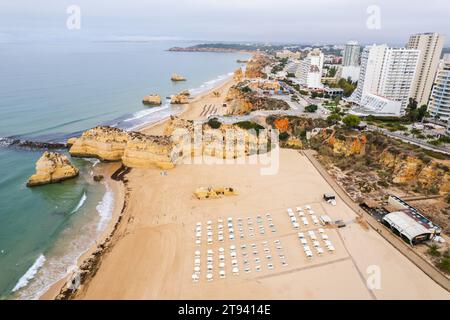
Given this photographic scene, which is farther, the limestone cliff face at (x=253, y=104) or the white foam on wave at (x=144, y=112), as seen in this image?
the white foam on wave at (x=144, y=112)

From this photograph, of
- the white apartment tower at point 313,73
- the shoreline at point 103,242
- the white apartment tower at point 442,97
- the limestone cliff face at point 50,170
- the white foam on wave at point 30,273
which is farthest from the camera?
the white apartment tower at point 313,73

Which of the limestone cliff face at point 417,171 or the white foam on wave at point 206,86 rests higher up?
the limestone cliff face at point 417,171

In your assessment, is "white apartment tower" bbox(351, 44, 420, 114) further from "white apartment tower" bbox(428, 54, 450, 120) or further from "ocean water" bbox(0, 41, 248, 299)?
"ocean water" bbox(0, 41, 248, 299)

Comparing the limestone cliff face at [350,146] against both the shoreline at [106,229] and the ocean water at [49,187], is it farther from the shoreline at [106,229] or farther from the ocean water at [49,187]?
the ocean water at [49,187]

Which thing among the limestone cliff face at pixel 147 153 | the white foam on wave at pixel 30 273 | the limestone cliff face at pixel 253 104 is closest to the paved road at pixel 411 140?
the limestone cliff face at pixel 253 104

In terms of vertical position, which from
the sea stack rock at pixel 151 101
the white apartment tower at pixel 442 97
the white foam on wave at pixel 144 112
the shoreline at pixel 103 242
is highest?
the white apartment tower at pixel 442 97
